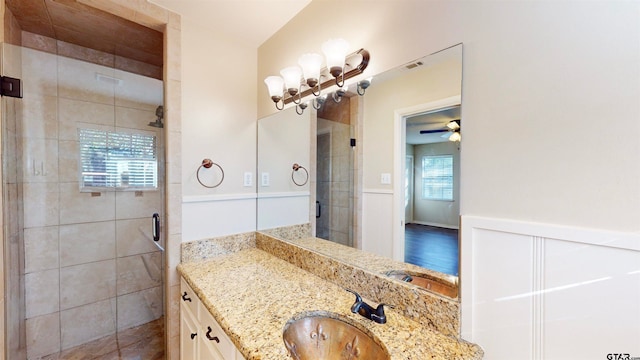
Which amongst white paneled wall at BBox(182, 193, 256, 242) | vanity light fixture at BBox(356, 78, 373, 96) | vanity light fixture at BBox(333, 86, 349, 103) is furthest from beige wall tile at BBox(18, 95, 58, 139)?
vanity light fixture at BBox(356, 78, 373, 96)

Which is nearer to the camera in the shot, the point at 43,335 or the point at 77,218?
the point at 43,335

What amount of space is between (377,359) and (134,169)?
2.47 meters

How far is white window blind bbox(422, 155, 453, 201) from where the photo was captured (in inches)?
39.8

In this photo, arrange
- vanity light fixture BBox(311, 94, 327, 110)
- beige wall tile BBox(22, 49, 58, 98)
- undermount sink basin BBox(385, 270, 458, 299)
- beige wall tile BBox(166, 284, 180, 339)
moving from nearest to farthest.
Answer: undermount sink basin BBox(385, 270, 458, 299)
vanity light fixture BBox(311, 94, 327, 110)
beige wall tile BBox(166, 284, 180, 339)
beige wall tile BBox(22, 49, 58, 98)

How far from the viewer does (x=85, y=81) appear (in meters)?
2.13

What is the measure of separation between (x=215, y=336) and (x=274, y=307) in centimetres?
30

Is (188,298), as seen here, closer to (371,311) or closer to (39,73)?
(371,311)

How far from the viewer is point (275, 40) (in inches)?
73.1

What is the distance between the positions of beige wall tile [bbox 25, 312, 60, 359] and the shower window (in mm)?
1033

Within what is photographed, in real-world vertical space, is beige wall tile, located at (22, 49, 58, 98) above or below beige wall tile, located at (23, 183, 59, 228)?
above

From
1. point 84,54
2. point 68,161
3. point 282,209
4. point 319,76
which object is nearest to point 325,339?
point 282,209

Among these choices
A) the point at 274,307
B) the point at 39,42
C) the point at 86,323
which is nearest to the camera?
the point at 274,307

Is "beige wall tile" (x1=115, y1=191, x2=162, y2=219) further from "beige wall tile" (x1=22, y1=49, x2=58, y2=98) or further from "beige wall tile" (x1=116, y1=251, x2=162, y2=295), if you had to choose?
"beige wall tile" (x1=22, y1=49, x2=58, y2=98)

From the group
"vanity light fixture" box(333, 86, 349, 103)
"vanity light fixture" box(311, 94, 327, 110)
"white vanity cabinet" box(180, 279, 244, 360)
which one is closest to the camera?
"white vanity cabinet" box(180, 279, 244, 360)
